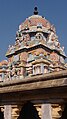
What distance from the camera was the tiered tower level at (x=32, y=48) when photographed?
2954 centimetres

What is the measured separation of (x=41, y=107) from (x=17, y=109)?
739 mm

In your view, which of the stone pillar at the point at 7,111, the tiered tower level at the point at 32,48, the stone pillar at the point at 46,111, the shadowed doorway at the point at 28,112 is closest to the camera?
the stone pillar at the point at 46,111

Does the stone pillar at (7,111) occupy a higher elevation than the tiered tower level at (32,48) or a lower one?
lower

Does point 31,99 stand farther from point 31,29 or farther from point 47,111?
point 31,29

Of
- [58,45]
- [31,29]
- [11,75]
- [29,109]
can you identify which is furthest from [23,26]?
[29,109]

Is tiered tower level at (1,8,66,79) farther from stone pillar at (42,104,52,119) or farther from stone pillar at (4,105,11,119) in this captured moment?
stone pillar at (42,104,52,119)

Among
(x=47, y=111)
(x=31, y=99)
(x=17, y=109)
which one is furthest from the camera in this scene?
(x=17, y=109)

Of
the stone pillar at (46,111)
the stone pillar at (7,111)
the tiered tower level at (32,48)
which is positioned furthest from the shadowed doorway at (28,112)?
the tiered tower level at (32,48)

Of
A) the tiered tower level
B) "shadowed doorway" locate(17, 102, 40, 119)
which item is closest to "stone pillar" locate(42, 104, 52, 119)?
"shadowed doorway" locate(17, 102, 40, 119)

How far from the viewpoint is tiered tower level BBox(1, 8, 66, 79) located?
29536mm

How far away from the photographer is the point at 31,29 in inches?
1430

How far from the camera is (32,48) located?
31.9 m

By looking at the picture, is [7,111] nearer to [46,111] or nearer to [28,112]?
[28,112]

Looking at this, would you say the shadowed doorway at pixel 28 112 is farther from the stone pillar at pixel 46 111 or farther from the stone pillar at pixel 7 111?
the stone pillar at pixel 46 111
